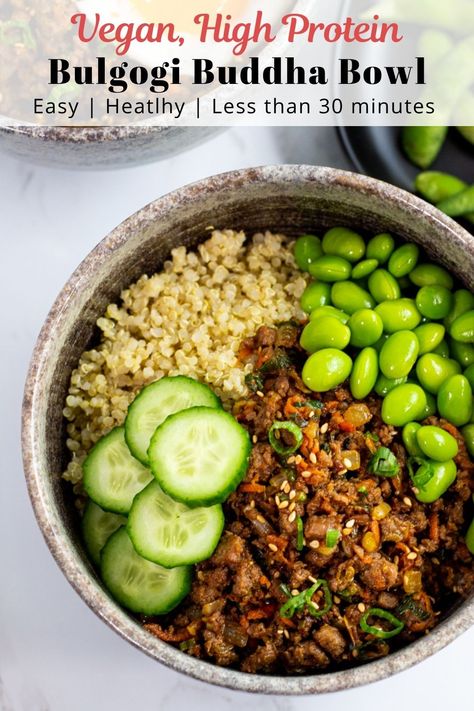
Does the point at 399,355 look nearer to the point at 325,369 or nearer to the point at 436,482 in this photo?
the point at 325,369

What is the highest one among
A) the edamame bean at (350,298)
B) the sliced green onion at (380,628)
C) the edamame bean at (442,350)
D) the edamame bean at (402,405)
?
the edamame bean at (350,298)

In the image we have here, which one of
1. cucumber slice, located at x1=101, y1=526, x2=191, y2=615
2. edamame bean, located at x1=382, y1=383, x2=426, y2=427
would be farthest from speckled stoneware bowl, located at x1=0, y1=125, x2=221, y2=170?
cucumber slice, located at x1=101, y1=526, x2=191, y2=615

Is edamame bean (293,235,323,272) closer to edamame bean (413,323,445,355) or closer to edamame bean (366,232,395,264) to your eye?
edamame bean (366,232,395,264)

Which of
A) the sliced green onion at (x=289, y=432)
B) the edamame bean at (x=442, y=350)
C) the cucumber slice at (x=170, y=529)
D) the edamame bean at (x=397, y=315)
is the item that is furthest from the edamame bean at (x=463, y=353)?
→ the cucumber slice at (x=170, y=529)

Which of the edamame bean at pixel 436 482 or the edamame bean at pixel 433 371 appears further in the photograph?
the edamame bean at pixel 433 371

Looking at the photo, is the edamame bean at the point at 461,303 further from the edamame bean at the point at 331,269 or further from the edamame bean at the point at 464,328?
the edamame bean at the point at 331,269

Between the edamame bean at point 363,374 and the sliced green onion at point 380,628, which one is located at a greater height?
the edamame bean at point 363,374

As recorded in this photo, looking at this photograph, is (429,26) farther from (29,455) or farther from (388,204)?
(29,455)

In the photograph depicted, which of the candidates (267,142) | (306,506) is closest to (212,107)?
(267,142)
